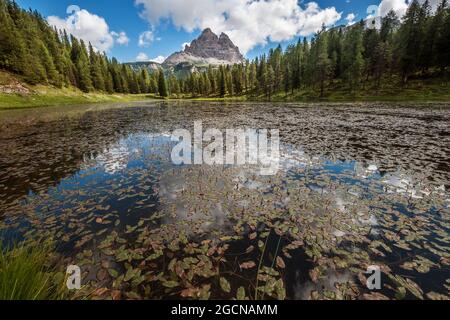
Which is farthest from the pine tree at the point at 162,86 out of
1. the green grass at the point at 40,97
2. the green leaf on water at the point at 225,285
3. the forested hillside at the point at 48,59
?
the green leaf on water at the point at 225,285

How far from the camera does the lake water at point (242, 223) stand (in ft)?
13.8

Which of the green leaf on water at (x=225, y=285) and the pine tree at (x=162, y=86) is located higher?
the pine tree at (x=162, y=86)

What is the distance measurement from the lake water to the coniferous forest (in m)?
69.5

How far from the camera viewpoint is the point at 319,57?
228 ft

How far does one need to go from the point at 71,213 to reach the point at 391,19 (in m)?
→ 116

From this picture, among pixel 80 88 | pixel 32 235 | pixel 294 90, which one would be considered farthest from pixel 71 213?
pixel 80 88

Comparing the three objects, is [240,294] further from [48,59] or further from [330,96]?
[48,59]

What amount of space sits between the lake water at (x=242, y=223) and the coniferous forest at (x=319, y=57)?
228 feet

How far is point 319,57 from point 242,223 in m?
80.1

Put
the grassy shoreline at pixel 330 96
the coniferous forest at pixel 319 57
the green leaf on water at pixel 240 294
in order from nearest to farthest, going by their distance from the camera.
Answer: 1. the green leaf on water at pixel 240 294
2. the grassy shoreline at pixel 330 96
3. the coniferous forest at pixel 319 57

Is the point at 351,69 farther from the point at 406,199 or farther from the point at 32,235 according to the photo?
the point at 32,235

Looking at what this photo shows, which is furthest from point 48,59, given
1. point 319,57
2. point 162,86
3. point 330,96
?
point 330,96

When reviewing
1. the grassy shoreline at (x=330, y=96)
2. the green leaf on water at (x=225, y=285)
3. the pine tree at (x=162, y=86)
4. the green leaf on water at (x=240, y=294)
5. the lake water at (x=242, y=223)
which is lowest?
the green leaf on water at (x=240, y=294)

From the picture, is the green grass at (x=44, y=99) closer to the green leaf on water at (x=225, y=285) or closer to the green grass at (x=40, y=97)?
the green grass at (x=40, y=97)
